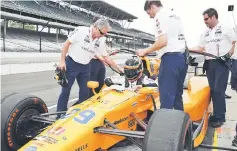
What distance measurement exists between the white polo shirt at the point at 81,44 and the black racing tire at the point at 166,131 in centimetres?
221

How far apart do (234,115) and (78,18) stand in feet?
112

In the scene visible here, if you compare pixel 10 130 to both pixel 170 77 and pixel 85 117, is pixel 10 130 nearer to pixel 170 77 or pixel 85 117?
pixel 85 117

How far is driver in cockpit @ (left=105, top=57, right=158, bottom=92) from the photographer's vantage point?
3658 mm

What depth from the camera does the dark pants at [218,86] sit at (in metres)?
4.77

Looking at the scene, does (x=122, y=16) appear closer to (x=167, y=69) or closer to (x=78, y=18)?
(x=78, y=18)

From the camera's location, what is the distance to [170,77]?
11.6 feet

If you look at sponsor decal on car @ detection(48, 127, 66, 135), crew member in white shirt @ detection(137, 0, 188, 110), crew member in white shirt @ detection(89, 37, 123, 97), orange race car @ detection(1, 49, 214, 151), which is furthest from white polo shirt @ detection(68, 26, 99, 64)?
sponsor decal on car @ detection(48, 127, 66, 135)

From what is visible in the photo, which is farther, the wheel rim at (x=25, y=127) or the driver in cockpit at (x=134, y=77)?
the driver in cockpit at (x=134, y=77)

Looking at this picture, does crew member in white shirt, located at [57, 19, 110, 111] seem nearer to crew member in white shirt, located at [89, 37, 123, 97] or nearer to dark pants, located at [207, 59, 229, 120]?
crew member in white shirt, located at [89, 37, 123, 97]

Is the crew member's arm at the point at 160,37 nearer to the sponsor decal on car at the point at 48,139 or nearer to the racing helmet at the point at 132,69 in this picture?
the racing helmet at the point at 132,69

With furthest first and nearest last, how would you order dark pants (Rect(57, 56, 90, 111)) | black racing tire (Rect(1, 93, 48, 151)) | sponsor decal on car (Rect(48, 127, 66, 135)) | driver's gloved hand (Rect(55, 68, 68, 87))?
dark pants (Rect(57, 56, 90, 111)), driver's gloved hand (Rect(55, 68, 68, 87)), black racing tire (Rect(1, 93, 48, 151)), sponsor decal on car (Rect(48, 127, 66, 135))

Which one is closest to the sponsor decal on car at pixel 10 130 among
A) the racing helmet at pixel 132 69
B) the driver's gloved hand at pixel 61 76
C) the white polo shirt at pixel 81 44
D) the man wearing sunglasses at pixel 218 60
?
the driver's gloved hand at pixel 61 76

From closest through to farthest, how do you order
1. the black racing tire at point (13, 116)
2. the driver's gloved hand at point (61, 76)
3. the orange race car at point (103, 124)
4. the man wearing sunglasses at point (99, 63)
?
the orange race car at point (103, 124) < the black racing tire at point (13, 116) < the driver's gloved hand at point (61, 76) < the man wearing sunglasses at point (99, 63)

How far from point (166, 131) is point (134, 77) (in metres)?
1.46
